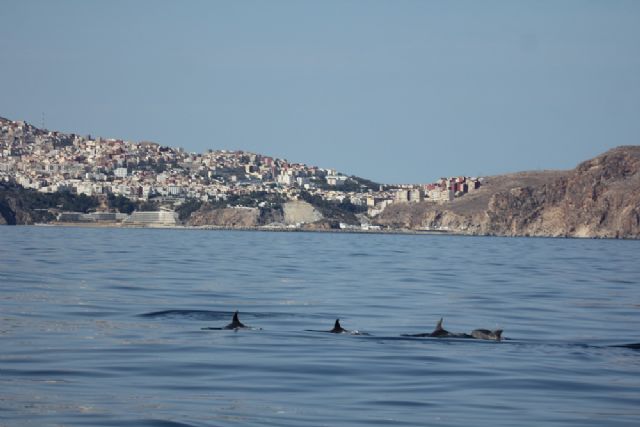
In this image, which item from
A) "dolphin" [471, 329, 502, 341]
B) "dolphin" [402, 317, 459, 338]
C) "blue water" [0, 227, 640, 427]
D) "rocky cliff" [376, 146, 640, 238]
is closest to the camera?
"blue water" [0, 227, 640, 427]

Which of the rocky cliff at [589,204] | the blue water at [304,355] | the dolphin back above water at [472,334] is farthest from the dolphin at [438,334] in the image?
the rocky cliff at [589,204]

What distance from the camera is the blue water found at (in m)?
16.7

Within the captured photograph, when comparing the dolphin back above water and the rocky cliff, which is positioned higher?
the rocky cliff

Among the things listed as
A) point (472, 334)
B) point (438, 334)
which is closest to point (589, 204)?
point (472, 334)

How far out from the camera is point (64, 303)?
3192 centimetres

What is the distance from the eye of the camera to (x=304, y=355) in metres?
22.8

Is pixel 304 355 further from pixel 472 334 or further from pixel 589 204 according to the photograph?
pixel 589 204

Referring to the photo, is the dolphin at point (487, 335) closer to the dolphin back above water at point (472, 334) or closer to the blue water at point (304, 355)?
the dolphin back above water at point (472, 334)

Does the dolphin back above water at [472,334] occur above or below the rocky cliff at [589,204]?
below

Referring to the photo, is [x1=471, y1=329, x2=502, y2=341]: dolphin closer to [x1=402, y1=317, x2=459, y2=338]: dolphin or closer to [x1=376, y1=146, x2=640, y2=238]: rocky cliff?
[x1=402, y1=317, x2=459, y2=338]: dolphin

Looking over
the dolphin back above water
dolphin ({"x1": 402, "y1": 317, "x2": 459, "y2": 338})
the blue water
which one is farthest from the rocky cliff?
dolphin ({"x1": 402, "y1": 317, "x2": 459, "y2": 338})

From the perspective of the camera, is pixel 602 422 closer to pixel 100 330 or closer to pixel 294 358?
pixel 294 358

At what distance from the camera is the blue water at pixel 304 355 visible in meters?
16.7

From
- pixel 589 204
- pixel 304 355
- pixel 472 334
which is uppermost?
pixel 589 204
